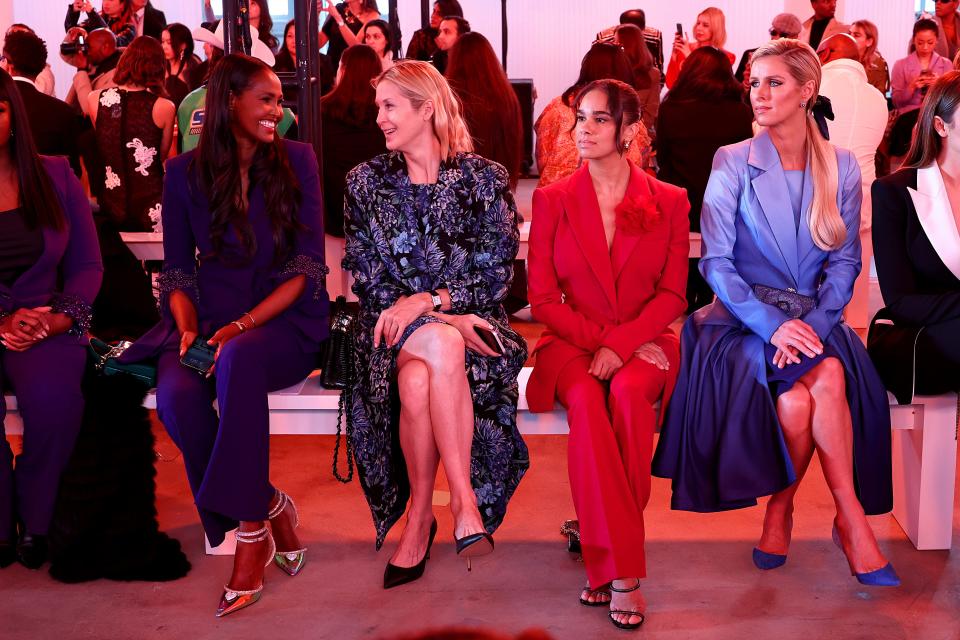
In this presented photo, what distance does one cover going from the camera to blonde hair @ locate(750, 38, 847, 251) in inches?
133

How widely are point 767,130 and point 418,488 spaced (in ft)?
5.04

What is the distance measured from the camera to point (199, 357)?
11.0ft

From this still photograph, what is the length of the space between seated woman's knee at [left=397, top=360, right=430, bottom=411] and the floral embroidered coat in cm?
11

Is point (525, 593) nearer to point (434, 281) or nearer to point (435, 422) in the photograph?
point (435, 422)

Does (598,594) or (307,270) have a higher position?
(307,270)

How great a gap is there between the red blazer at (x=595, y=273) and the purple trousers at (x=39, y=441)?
1.36 m

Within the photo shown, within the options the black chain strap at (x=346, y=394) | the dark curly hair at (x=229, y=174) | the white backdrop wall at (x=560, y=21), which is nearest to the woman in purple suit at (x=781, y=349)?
the black chain strap at (x=346, y=394)

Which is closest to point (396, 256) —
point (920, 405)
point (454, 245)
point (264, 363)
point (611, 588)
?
point (454, 245)

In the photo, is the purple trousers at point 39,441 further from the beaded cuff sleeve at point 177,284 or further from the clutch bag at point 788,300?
the clutch bag at point 788,300

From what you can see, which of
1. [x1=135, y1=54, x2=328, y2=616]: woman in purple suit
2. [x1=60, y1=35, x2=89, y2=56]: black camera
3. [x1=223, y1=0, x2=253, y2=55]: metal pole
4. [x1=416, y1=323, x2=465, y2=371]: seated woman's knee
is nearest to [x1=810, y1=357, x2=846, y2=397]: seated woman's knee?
[x1=416, y1=323, x2=465, y2=371]: seated woman's knee

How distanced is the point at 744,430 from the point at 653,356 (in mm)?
335

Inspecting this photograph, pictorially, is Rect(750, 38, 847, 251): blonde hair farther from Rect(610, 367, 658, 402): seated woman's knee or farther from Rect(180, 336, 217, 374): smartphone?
Rect(180, 336, 217, 374): smartphone

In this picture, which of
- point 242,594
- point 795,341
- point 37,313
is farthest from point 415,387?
point 37,313

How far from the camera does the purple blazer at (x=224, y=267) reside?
3549mm
